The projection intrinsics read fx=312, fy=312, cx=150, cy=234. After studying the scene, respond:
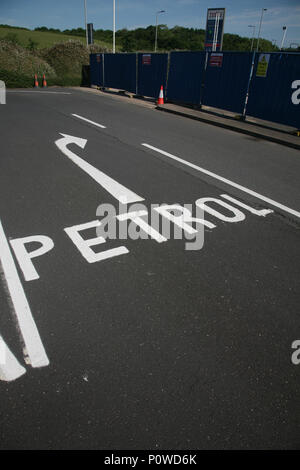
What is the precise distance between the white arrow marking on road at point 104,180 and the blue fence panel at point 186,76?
27.2 ft

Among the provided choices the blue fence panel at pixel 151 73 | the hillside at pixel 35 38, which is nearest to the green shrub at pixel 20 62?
the blue fence panel at pixel 151 73

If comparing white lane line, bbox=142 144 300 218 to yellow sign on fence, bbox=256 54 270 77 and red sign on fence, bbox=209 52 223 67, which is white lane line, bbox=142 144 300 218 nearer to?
yellow sign on fence, bbox=256 54 270 77

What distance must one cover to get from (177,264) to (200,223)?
3.54ft

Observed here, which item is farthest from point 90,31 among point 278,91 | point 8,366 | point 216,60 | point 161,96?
point 8,366

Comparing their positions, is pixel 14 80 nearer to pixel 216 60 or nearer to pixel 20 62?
pixel 20 62

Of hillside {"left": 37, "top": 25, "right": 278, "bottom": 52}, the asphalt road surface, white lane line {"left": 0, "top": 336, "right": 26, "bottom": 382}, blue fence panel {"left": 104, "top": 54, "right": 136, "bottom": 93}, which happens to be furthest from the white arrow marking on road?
hillside {"left": 37, "top": 25, "right": 278, "bottom": 52}

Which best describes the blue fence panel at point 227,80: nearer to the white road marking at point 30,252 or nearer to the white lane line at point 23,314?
the white road marking at point 30,252

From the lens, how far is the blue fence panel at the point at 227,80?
38.7 feet

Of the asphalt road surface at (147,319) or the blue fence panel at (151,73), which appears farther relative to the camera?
the blue fence panel at (151,73)

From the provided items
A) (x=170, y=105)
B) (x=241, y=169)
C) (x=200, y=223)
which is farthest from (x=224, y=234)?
(x=170, y=105)

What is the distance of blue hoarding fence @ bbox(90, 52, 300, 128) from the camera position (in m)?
10.5

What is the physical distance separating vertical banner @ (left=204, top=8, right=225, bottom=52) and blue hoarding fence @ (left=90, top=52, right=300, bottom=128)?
5.35 meters

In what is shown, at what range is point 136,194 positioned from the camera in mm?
Result: 5406

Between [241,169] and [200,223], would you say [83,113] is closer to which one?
[241,169]
